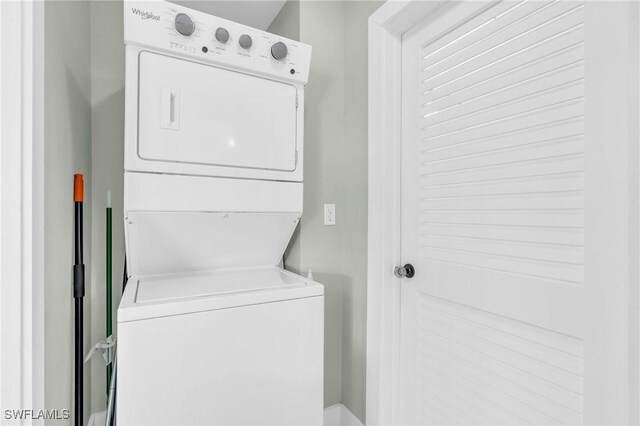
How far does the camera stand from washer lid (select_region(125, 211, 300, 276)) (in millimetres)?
1346

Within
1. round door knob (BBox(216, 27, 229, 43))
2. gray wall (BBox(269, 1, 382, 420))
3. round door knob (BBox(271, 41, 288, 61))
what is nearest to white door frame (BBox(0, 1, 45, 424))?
round door knob (BBox(216, 27, 229, 43))

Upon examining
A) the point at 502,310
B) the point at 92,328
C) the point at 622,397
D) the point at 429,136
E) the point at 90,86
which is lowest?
the point at 92,328

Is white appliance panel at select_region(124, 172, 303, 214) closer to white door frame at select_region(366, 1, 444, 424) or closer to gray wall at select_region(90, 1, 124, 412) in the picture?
white door frame at select_region(366, 1, 444, 424)

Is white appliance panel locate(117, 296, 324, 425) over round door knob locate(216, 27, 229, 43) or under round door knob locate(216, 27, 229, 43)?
under

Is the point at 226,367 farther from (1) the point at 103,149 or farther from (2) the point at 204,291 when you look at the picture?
(1) the point at 103,149

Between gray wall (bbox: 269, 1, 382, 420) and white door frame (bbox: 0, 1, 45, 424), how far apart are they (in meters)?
1.18

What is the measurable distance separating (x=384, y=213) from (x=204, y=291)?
96cm

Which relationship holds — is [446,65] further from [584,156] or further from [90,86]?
[90,86]

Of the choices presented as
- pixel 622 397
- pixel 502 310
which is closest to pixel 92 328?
pixel 502 310

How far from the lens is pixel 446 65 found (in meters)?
1.46

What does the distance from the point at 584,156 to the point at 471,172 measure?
41 centimetres

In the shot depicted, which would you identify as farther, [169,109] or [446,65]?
[446,65]

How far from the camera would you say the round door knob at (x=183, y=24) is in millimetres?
1234

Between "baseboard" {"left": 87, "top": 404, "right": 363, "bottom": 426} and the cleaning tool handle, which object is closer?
the cleaning tool handle
